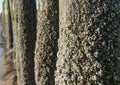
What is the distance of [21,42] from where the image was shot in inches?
412

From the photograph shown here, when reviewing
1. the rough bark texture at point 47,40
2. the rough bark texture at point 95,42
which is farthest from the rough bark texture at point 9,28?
the rough bark texture at point 95,42

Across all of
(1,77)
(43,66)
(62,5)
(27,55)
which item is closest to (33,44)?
(27,55)

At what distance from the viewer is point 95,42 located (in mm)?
4250

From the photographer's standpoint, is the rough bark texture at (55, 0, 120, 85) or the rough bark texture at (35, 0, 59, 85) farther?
the rough bark texture at (35, 0, 59, 85)

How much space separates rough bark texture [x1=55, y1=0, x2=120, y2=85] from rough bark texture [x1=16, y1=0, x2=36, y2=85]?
5.69m

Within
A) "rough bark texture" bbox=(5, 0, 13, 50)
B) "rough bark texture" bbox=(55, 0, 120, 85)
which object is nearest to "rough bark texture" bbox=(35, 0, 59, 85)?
"rough bark texture" bbox=(55, 0, 120, 85)

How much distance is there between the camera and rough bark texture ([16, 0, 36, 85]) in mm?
10046

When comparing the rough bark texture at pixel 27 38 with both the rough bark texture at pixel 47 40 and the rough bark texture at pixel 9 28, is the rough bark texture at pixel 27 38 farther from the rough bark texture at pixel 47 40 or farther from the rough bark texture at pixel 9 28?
the rough bark texture at pixel 9 28

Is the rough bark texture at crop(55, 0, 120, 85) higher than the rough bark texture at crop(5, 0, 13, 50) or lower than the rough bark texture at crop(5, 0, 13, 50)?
higher

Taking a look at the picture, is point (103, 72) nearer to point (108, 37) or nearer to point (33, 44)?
point (108, 37)

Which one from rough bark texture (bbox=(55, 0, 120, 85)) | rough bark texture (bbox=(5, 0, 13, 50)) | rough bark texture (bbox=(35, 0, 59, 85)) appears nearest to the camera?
rough bark texture (bbox=(55, 0, 120, 85))

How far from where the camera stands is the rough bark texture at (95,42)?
4.25 metres

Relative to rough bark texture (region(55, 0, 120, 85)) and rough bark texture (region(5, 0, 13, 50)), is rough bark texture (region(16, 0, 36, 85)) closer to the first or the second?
rough bark texture (region(55, 0, 120, 85))

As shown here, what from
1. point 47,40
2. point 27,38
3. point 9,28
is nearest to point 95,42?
point 47,40
